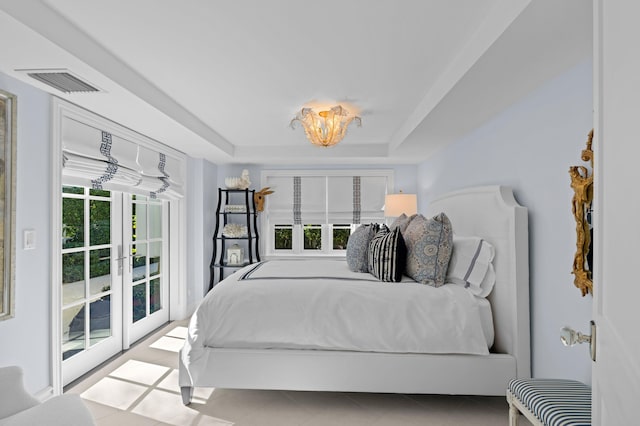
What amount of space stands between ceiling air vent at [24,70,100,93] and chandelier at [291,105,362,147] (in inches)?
63.1

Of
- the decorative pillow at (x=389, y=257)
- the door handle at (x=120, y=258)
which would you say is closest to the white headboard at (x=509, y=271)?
the decorative pillow at (x=389, y=257)

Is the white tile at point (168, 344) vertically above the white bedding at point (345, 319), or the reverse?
the white bedding at point (345, 319)

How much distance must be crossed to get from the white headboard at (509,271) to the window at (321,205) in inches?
121

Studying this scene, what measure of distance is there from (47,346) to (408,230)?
8.92ft

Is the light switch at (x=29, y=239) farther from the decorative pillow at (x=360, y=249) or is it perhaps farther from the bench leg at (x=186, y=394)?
the decorative pillow at (x=360, y=249)

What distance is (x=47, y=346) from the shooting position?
2.68 meters

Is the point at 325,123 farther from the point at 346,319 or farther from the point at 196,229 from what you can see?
the point at 196,229

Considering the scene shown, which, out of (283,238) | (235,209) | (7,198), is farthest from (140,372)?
(283,238)

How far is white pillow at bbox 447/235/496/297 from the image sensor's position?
2.69m

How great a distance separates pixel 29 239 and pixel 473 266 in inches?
116

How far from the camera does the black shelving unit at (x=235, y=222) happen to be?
5.51 meters

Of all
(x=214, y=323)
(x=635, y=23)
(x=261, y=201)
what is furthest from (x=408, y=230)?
(x=261, y=201)

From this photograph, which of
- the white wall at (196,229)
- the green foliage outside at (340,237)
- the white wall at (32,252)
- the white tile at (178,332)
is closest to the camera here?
the white wall at (32,252)

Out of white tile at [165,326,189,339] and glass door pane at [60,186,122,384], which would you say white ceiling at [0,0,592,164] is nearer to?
glass door pane at [60,186,122,384]
